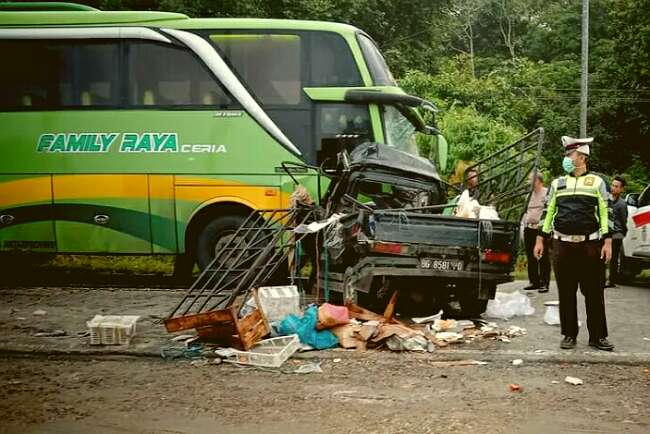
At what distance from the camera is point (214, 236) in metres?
12.0

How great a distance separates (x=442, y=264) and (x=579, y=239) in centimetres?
151

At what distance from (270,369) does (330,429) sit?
172cm

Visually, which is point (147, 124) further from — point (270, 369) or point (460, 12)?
point (460, 12)

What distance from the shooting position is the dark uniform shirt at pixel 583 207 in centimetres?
737

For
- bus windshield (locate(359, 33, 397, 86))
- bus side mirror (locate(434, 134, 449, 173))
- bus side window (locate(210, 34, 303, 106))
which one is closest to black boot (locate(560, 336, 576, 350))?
bus side mirror (locate(434, 134, 449, 173))

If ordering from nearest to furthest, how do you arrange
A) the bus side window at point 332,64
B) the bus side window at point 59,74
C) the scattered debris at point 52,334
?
the scattered debris at point 52,334 < the bus side window at point 332,64 < the bus side window at point 59,74

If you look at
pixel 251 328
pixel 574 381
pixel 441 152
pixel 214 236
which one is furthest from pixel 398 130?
pixel 574 381

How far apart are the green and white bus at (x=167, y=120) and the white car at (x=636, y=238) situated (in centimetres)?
407

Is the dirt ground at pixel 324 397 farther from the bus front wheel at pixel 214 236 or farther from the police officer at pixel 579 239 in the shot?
the bus front wheel at pixel 214 236

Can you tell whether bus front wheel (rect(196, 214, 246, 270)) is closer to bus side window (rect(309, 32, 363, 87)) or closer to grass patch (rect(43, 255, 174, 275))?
bus side window (rect(309, 32, 363, 87))

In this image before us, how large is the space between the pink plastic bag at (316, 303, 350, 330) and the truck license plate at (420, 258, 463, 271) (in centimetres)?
105

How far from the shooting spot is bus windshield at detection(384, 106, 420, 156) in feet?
39.3

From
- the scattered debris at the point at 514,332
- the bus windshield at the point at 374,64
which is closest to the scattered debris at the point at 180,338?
the scattered debris at the point at 514,332

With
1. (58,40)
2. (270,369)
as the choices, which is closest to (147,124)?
(58,40)
